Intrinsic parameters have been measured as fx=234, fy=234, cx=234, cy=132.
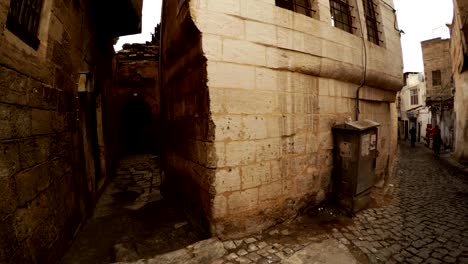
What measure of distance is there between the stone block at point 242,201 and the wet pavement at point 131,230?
0.67m

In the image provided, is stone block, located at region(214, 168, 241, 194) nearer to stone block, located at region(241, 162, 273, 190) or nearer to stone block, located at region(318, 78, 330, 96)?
stone block, located at region(241, 162, 273, 190)

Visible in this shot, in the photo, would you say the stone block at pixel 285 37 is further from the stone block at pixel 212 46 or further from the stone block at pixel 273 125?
the stone block at pixel 273 125

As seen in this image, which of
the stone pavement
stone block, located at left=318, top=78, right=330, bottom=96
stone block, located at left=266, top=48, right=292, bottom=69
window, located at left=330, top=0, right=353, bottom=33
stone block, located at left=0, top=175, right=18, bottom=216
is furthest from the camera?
window, located at left=330, top=0, right=353, bottom=33

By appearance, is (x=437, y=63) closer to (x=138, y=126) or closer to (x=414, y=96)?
(x=414, y=96)

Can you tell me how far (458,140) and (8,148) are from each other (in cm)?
1481

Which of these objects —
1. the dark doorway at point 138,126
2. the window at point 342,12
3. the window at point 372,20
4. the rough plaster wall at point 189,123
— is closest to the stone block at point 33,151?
the rough plaster wall at point 189,123

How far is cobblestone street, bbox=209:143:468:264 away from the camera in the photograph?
289 cm

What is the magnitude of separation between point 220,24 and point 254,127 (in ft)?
4.87

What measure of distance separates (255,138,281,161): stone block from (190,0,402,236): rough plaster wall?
15mm

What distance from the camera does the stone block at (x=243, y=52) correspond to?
319cm

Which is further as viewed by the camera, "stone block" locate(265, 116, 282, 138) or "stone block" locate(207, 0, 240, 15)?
"stone block" locate(265, 116, 282, 138)

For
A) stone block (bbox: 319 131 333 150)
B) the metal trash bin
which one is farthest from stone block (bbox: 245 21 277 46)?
the metal trash bin

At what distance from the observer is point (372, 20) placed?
6.37 m

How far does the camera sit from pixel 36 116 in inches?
102
